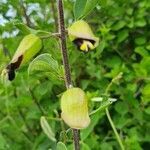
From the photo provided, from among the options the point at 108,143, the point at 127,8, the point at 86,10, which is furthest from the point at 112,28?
the point at 86,10

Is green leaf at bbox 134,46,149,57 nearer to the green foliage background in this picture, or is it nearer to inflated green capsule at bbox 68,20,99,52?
the green foliage background

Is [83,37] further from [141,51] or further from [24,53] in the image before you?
[141,51]

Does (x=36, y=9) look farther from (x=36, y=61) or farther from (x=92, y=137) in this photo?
(x=36, y=61)

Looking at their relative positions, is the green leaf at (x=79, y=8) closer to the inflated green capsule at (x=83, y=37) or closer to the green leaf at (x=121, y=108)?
the inflated green capsule at (x=83, y=37)

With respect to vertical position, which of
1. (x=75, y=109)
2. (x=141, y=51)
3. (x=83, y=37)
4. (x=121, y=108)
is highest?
(x=83, y=37)

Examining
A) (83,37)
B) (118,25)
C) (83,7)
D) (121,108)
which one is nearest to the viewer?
A: (83,37)

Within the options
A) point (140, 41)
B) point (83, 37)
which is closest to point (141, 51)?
point (140, 41)
